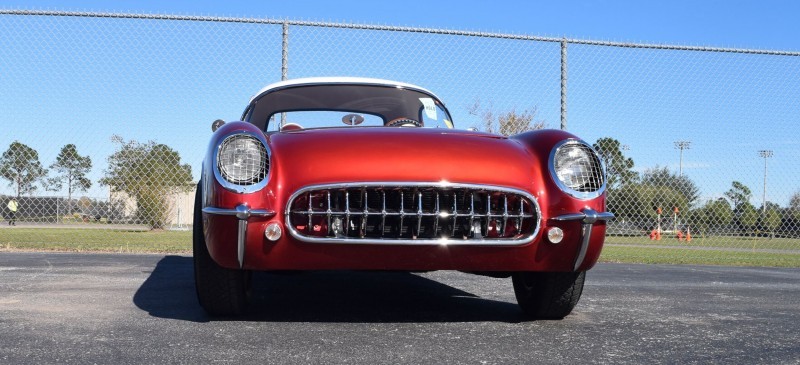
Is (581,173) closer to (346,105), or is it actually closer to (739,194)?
(346,105)

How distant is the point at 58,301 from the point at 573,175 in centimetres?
248

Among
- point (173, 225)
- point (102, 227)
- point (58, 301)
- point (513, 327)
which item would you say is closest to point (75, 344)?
point (58, 301)

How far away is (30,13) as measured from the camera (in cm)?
729

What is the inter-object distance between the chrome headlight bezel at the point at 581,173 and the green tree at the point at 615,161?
15.6 ft

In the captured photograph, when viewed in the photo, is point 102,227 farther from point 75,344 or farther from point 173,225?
point 75,344

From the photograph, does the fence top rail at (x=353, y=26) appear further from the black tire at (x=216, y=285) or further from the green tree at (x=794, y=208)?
the black tire at (x=216, y=285)

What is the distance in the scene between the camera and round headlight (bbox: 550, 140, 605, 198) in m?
2.94

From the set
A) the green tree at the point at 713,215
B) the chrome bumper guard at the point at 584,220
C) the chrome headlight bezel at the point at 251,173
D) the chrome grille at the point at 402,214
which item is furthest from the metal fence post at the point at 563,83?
the chrome headlight bezel at the point at 251,173

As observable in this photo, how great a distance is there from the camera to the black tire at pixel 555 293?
122 inches

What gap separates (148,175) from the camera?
8.62m

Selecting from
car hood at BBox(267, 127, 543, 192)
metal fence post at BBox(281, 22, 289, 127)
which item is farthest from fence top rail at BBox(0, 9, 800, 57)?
car hood at BBox(267, 127, 543, 192)

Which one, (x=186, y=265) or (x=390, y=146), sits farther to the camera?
(x=186, y=265)

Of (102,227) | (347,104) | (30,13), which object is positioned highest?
(30,13)

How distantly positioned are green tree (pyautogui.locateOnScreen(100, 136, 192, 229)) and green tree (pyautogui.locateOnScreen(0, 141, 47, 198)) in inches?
27.2
